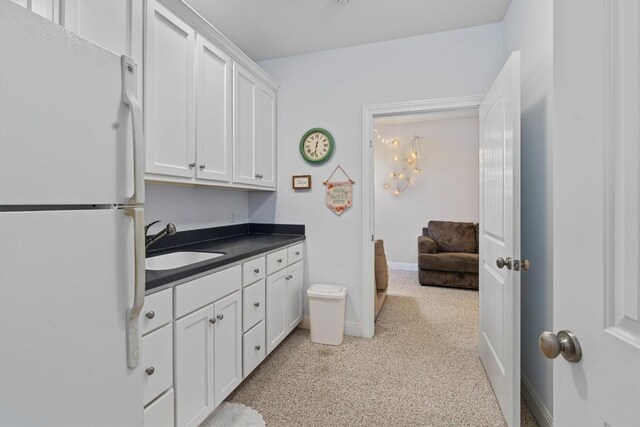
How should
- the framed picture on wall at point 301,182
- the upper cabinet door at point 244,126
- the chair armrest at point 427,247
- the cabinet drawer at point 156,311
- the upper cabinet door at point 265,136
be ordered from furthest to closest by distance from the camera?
the chair armrest at point 427,247 → the framed picture on wall at point 301,182 → the upper cabinet door at point 265,136 → the upper cabinet door at point 244,126 → the cabinet drawer at point 156,311

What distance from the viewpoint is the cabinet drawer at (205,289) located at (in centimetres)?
142

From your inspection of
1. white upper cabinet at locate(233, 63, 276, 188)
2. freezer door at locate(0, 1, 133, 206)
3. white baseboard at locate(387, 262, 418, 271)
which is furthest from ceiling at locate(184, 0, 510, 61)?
white baseboard at locate(387, 262, 418, 271)

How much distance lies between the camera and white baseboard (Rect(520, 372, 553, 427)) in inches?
62.7

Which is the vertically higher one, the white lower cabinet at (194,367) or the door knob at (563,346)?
the door knob at (563,346)

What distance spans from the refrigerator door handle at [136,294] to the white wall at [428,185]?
199 inches

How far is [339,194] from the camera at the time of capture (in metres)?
2.85

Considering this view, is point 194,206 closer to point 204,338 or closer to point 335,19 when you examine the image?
point 204,338

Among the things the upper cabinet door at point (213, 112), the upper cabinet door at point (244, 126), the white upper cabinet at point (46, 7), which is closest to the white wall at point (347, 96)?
the upper cabinet door at point (244, 126)

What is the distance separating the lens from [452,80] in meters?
2.56

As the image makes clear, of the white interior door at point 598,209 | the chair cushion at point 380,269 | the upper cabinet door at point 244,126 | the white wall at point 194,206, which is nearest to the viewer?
the white interior door at point 598,209

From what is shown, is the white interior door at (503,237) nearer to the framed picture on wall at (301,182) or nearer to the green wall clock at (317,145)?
the green wall clock at (317,145)

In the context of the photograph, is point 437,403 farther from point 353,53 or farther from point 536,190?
point 353,53

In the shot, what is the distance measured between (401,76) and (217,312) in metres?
2.43

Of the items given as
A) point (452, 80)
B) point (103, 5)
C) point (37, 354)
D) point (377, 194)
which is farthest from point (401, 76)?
point (377, 194)
